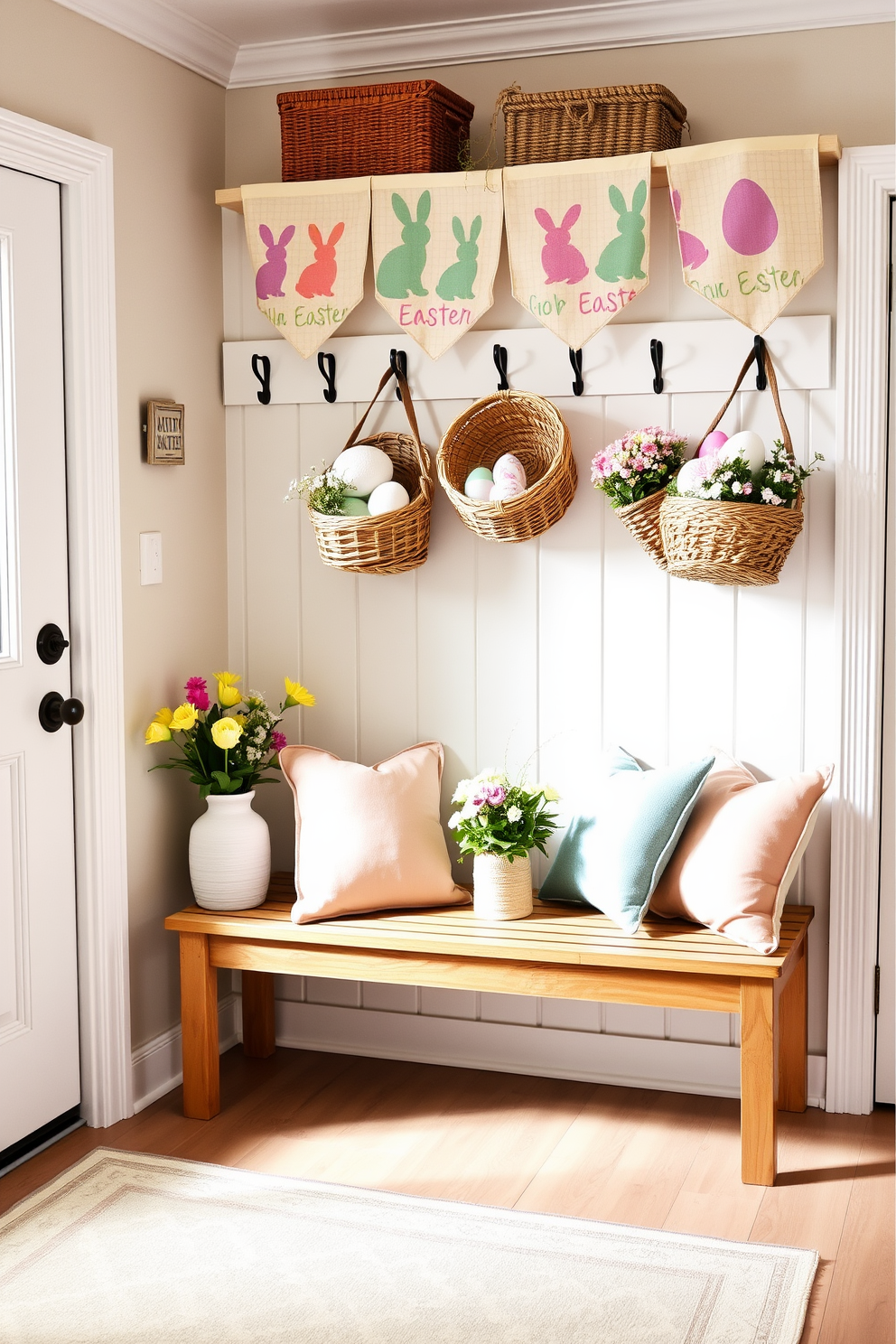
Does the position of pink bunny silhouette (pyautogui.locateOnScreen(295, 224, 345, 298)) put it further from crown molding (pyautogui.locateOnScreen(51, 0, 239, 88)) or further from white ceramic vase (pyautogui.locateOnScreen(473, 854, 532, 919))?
white ceramic vase (pyautogui.locateOnScreen(473, 854, 532, 919))

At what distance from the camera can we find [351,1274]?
2.24 metres

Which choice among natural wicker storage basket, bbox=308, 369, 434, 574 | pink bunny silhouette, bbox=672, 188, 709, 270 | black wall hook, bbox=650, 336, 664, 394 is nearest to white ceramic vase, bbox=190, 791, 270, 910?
natural wicker storage basket, bbox=308, 369, 434, 574

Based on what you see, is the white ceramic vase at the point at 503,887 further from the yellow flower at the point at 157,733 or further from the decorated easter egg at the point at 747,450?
the decorated easter egg at the point at 747,450

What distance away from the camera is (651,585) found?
291 centimetres

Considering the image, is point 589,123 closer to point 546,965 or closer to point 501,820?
point 501,820

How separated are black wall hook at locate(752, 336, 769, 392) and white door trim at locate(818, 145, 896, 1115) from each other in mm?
152

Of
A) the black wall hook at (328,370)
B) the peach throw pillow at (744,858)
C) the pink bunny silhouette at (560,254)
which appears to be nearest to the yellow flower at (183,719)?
the black wall hook at (328,370)

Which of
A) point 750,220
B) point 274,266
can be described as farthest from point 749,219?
point 274,266

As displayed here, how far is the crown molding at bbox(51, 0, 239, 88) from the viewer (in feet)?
8.80

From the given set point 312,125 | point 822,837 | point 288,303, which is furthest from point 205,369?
point 822,837

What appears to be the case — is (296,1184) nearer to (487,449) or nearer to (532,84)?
(487,449)

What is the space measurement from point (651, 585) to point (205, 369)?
46.6 inches

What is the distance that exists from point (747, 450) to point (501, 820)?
0.90m

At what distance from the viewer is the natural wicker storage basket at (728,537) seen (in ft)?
8.25
